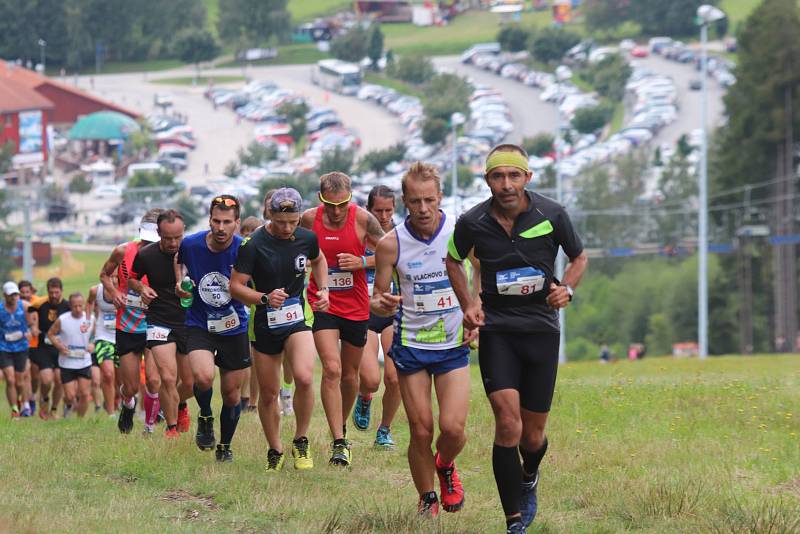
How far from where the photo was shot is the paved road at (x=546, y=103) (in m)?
151

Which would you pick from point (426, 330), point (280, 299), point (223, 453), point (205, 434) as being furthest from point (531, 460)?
point (205, 434)

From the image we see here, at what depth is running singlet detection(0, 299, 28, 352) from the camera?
72.3ft

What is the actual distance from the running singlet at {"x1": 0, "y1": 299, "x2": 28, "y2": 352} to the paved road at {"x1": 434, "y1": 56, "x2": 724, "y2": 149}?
11862 cm

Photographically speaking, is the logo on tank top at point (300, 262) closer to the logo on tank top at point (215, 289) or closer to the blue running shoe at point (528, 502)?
the logo on tank top at point (215, 289)

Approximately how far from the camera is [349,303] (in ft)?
43.8

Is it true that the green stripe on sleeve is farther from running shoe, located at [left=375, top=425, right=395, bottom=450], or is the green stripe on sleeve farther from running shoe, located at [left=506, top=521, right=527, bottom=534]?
running shoe, located at [left=375, top=425, right=395, bottom=450]

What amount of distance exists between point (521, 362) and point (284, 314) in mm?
2921

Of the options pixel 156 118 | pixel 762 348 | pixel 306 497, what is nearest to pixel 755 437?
pixel 306 497

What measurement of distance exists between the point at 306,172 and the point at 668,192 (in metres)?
32.1

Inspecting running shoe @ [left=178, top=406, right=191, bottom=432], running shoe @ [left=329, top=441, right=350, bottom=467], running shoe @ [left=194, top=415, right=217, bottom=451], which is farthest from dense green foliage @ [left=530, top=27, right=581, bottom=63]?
running shoe @ [left=329, top=441, right=350, bottom=467]

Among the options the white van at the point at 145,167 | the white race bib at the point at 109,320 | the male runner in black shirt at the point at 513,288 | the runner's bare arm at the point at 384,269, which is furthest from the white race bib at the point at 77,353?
the white van at the point at 145,167

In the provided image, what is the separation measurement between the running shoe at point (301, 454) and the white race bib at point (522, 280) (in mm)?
3426

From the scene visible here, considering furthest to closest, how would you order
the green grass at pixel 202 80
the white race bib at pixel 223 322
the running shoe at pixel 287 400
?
the green grass at pixel 202 80 < the running shoe at pixel 287 400 < the white race bib at pixel 223 322

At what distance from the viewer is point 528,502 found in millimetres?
10352
